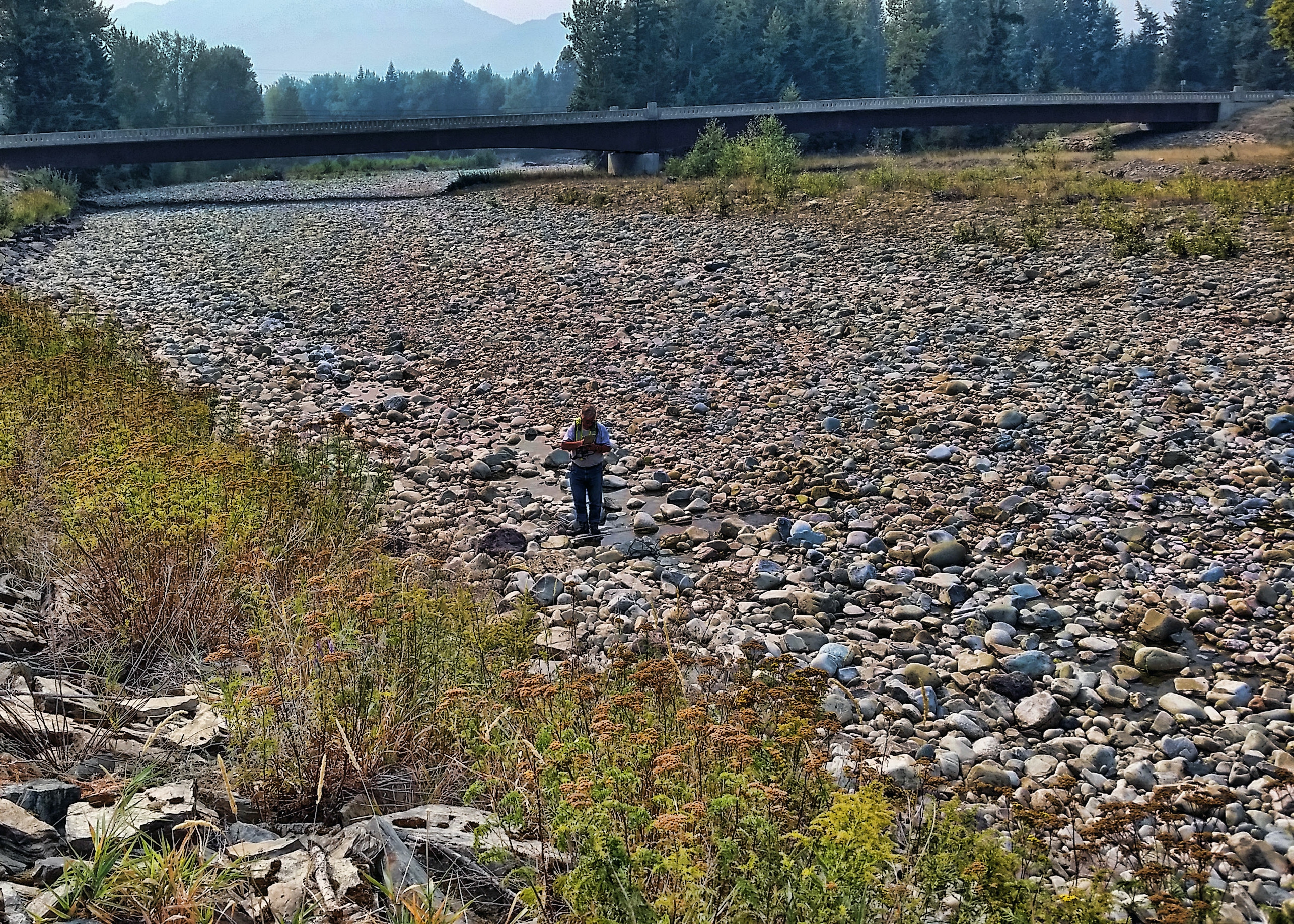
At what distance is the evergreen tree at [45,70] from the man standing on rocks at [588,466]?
237ft

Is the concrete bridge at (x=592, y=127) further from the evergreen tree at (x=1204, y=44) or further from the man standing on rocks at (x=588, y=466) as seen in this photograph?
the man standing on rocks at (x=588, y=466)

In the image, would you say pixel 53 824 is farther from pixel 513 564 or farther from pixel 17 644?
pixel 513 564

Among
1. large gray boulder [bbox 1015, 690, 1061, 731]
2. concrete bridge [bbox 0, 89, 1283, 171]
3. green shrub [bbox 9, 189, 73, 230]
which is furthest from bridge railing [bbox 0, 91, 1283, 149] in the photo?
large gray boulder [bbox 1015, 690, 1061, 731]

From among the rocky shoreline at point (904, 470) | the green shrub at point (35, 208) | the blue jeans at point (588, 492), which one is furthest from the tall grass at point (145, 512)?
the green shrub at point (35, 208)

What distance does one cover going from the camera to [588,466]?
8.99 m

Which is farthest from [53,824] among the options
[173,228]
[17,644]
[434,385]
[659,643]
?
[173,228]

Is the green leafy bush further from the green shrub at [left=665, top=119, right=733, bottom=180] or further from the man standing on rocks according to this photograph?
the man standing on rocks

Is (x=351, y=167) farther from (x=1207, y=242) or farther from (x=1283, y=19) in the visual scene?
(x=1207, y=242)

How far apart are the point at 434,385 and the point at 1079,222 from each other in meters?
12.6

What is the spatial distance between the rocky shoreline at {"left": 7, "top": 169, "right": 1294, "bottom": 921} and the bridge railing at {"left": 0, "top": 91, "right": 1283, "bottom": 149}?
35.6m

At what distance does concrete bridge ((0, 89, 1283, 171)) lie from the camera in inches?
1956

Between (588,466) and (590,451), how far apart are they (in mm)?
146

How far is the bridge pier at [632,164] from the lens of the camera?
2136 inches

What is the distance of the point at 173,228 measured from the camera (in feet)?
112
